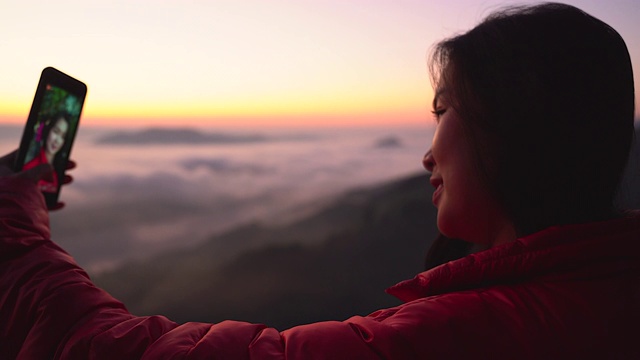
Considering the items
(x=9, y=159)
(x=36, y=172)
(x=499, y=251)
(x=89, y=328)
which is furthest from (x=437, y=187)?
(x=9, y=159)

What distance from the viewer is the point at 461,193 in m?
0.85

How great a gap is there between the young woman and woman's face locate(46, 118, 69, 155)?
30 cm

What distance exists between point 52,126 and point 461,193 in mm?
907

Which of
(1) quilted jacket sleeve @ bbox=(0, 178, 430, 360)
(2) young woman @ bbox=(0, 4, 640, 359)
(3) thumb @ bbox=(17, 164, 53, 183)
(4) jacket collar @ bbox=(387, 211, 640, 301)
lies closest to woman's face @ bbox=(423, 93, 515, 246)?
(2) young woman @ bbox=(0, 4, 640, 359)

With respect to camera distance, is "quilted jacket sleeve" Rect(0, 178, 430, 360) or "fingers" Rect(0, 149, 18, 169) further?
"fingers" Rect(0, 149, 18, 169)

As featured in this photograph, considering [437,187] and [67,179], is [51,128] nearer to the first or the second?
[67,179]

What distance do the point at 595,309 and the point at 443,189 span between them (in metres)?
0.31

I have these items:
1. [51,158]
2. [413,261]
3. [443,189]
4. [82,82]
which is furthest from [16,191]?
[413,261]

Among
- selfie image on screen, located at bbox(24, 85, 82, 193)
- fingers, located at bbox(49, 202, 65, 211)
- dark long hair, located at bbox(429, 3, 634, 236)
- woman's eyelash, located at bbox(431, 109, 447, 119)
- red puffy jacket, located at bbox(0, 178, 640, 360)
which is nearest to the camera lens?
red puffy jacket, located at bbox(0, 178, 640, 360)

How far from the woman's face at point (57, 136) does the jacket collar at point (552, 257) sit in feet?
2.98

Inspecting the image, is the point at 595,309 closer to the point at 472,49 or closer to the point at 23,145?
the point at 472,49

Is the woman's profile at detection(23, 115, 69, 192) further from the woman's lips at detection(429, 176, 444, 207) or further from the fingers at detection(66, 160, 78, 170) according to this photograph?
the woman's lips at detection(429, 176, 444, 207)

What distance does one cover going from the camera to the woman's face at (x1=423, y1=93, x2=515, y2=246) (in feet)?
2.75

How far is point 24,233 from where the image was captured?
3.10 feet
